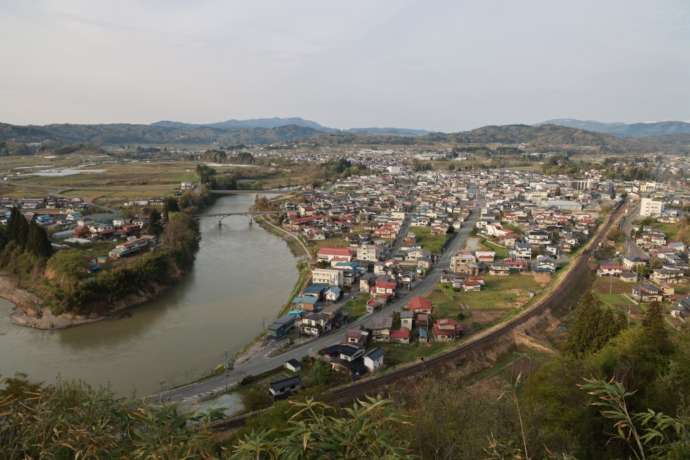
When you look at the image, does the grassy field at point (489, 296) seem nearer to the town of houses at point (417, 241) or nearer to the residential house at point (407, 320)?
the town of houses at point (417, 241)

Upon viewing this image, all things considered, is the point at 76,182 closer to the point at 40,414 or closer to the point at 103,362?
the point at 103,362

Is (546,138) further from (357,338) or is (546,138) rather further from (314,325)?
(357,338)

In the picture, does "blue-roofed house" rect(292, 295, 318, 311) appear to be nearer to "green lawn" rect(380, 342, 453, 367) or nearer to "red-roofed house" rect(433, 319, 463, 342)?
"green lawn" rect(380, 342, 453, 367)

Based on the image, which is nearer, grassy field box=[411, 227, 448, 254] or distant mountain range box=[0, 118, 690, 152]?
grassy field box=[411, 227, 448, 254]

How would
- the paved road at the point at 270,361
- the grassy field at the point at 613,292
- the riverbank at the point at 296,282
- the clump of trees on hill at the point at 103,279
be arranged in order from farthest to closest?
1. the grassy field at the point at 613,292
2. the clump of trees on hill at the point at 103,279
3. the riverbank at the point at 296,282
4. the paved road at the point at 270,361

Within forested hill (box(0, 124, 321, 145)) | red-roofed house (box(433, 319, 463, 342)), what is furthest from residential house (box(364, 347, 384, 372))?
forested hill (box(0, 124, 321, 145))

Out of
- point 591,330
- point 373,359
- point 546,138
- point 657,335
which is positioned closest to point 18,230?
point 373,359

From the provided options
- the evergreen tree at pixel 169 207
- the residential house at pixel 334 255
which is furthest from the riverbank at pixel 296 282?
the evergreen tree at pixel 169 207
